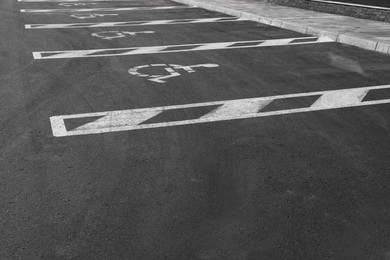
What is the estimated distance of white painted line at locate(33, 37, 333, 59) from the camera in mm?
9531

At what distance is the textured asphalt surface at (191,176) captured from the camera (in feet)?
11.6

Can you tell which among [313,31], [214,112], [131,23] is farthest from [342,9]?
[214,112]

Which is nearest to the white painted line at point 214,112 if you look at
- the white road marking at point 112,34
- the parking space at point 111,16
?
the white road marking at point 112,34

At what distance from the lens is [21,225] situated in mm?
3697

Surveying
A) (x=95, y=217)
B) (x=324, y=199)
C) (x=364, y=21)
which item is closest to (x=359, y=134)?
(x=324, y=199)

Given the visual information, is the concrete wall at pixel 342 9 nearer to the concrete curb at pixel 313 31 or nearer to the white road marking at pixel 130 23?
the concrete curb at pixel 313 31

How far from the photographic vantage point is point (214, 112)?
20.5 ft

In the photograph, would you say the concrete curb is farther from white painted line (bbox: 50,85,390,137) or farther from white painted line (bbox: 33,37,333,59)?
white painted line (bbox: 50,85,390,137)

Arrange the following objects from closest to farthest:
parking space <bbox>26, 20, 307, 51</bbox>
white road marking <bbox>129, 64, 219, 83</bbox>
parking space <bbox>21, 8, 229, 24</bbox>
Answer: white road marking <bbox>129, 64, 219, 83</bbox> < parking space <bbox>26, 20, 307, 51</bbox> < parking space <bbox>21, 8, 229, 24</bbox>

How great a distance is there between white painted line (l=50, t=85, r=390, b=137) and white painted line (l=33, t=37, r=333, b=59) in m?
3.63

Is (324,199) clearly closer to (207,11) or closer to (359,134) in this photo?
(359,134)

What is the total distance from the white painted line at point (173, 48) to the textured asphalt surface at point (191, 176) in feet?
4.74

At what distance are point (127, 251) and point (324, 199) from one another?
69.4 inches

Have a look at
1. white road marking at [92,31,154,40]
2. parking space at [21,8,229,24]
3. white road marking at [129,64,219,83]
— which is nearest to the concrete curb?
parking space at [21,8,229,24]
